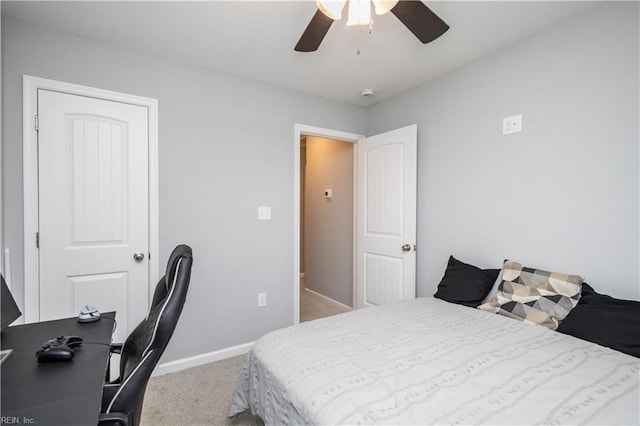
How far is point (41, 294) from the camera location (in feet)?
6.36

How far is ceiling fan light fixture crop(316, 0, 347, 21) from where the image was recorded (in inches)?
50.9

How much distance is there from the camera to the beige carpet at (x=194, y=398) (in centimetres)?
178

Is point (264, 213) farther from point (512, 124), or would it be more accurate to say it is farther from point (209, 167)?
point (512, 124)

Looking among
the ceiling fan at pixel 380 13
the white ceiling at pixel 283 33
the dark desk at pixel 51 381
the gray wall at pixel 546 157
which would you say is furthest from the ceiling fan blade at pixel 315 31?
the dark desk at pixel 51 381

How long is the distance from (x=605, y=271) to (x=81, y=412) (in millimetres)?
2462

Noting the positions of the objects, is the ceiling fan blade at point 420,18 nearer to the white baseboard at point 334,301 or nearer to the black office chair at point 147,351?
the black office chair at point 147,351

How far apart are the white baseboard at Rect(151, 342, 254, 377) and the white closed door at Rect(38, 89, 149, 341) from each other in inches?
15.3

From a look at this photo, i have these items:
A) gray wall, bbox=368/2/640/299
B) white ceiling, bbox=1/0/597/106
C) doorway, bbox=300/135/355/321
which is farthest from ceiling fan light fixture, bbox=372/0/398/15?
doorway, bbox=300/135/355/321

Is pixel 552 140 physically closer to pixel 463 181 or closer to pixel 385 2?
pixel 463 181

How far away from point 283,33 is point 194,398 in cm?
251

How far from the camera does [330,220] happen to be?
4059 mm

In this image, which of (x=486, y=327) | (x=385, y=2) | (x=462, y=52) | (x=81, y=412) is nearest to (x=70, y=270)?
(x=81, y=412)

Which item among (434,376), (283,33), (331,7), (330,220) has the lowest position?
(434,376)

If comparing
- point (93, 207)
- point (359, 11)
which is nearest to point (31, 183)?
point (93, 207)
